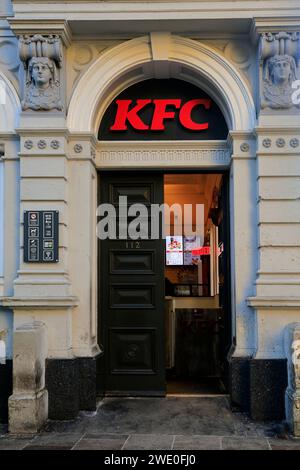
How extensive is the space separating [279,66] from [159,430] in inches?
197

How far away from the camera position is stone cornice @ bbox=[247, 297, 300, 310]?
7.03 metres

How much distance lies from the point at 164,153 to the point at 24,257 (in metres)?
2.53

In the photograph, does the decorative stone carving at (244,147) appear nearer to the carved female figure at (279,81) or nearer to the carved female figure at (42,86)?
the carved female figure at (279,81)

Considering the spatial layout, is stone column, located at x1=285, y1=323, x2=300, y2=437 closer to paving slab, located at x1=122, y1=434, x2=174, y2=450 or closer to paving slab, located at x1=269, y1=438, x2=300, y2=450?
paving slab, located at x1=269, y1=438, x2=300, y2=450

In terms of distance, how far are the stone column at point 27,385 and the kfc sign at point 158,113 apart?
3.31 meters

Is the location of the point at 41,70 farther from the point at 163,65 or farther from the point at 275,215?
the point at 275,215

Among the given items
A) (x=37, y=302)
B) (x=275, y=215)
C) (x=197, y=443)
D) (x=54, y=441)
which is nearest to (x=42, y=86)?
(x=37, y=302)

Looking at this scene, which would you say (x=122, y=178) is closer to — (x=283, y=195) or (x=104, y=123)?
(x=104, y=123)

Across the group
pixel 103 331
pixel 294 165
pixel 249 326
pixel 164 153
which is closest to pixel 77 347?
pixel 103 331

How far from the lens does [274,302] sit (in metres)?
7.07

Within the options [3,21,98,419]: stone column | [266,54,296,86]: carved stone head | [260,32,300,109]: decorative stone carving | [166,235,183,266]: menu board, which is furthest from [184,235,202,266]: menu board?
[266,54,296,86]: carved stone head

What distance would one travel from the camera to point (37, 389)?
22.4 ft

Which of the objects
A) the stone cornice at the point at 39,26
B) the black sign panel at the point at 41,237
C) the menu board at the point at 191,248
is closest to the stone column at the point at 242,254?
the black sign panel at the point at 41,237

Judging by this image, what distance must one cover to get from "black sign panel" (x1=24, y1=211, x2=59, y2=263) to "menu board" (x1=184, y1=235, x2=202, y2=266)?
587 centimetres
